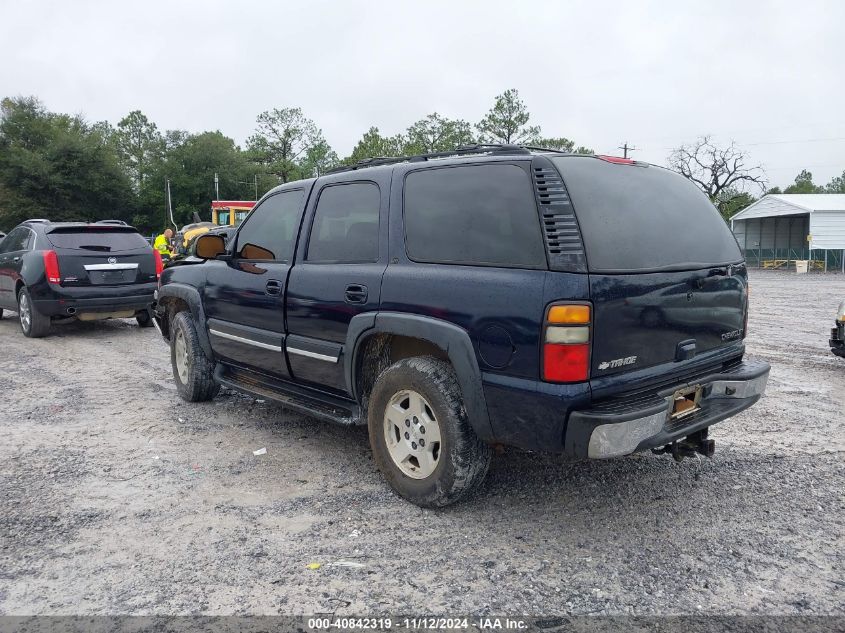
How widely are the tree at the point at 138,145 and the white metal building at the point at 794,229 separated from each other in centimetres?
5754

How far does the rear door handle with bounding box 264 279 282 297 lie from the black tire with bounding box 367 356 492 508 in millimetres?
1187

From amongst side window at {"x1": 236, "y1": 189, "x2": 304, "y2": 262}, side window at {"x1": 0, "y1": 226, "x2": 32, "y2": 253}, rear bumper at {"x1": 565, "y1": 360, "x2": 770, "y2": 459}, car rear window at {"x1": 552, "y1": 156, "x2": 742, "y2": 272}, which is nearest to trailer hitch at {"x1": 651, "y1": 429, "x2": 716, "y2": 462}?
rear bumper at {"x1": 565, "y1": 360, "x2": 770, "y2": 459}

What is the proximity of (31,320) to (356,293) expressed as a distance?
26.2ft

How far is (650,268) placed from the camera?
130 inches

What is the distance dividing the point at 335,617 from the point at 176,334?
13.3 feet

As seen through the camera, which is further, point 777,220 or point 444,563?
point 777,220

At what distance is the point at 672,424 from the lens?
342cm

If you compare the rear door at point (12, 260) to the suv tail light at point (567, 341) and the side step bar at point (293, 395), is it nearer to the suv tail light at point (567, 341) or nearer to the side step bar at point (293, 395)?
the side step bar at point (293, 395)

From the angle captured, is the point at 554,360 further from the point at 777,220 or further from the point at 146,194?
the point at 146,194

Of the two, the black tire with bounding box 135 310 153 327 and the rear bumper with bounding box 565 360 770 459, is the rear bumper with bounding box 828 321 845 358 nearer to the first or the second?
the rear bumper with bounding box 565 360 770 459

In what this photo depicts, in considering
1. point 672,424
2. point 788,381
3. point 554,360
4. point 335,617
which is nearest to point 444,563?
point 335,617

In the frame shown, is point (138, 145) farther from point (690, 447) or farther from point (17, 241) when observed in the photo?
point (690, 447)

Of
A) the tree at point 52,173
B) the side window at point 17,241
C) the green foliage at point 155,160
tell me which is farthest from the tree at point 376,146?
the side window at point 17,241

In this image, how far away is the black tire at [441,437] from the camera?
3.49 meters
